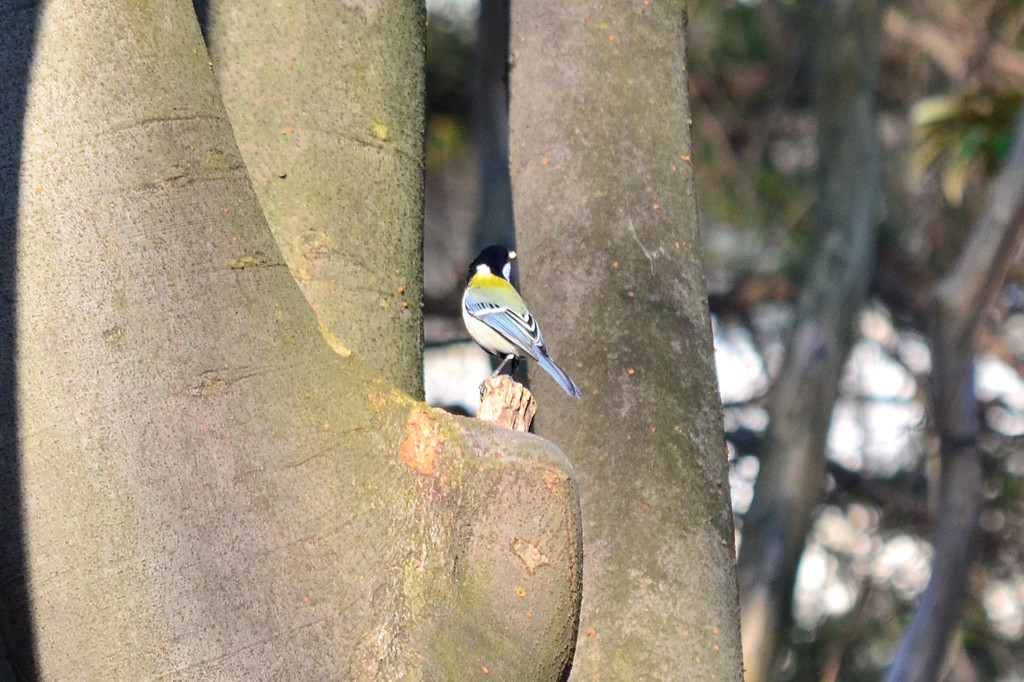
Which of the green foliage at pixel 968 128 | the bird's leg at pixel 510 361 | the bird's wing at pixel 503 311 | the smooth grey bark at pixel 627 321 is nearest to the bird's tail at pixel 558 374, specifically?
the smooth grey bark at pixel 627 321

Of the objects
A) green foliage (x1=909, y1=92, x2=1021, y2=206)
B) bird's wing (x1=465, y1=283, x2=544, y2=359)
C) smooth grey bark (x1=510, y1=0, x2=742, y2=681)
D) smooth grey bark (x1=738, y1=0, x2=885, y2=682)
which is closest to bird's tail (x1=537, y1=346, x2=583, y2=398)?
smooth grey bark (x1=510, y1=0, x2=742, y2=681)

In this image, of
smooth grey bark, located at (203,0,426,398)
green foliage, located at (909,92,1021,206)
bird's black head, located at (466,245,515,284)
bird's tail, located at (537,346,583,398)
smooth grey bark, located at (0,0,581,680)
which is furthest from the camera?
green foliage, located at (909,92,1021,206)

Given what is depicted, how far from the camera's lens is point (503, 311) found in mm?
2691

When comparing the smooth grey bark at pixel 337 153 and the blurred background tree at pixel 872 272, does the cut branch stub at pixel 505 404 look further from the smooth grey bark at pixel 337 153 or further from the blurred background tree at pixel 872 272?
the blurred background tree at pixel 872 272

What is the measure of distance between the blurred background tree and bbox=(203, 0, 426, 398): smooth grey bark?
10.5 ft

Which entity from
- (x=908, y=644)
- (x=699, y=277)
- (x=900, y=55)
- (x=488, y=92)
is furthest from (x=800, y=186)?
(x=699, y=277)

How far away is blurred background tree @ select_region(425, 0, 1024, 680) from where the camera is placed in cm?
518

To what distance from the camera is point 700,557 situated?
1.43m

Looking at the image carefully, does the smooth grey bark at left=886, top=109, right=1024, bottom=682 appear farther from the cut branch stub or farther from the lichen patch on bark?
the lichen patch on bark

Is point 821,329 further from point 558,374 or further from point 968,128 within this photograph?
point 558,374

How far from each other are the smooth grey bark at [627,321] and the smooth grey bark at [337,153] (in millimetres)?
285

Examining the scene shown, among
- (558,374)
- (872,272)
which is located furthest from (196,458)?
(872,272)

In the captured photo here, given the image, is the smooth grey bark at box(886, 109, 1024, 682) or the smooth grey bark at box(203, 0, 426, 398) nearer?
the smooth grey bark at box(203, 0, 426, 398)

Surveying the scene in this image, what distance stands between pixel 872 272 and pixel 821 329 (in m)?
1.39
